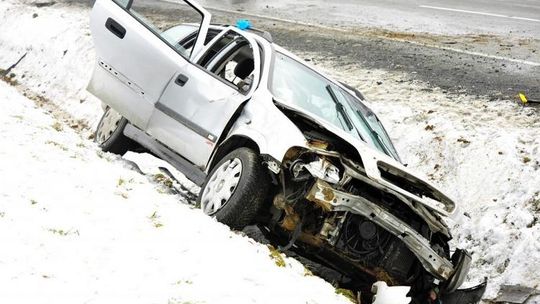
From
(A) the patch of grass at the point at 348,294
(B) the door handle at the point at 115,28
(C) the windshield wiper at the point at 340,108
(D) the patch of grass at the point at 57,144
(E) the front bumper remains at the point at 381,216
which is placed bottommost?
(D) the patch of grass at the point at 57,144

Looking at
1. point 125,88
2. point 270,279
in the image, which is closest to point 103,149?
point 125,88

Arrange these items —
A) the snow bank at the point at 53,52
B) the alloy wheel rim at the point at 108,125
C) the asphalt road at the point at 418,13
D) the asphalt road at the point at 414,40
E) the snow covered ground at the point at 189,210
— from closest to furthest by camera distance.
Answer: the snow covered ground at the point at 189,210
the alloy wheel rim at the point at 108,125
the asphalt road at the point at 414,40
the snow bank at the point at 53,52
the asphalt road at the point at 418,13

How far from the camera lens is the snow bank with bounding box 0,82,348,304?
13.1 feet

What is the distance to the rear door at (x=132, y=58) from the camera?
A: 6.99m

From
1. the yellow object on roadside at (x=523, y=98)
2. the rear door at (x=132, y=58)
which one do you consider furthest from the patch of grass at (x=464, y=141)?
the rear door at (x=132, y=58)

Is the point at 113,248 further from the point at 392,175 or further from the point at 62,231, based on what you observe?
the point at 392,175

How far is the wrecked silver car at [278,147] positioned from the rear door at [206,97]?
0.01m

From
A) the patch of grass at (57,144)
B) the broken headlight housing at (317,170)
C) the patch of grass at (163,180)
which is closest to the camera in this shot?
the broken headlight housing at (317,170)

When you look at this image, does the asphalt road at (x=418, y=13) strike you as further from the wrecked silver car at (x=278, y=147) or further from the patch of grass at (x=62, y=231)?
the patch of grass at (x=62, y=231)

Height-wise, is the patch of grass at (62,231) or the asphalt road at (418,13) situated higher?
the asphalt road at (418,13)

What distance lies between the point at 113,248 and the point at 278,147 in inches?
66.2

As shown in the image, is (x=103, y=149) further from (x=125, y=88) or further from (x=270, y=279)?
(x=270, y=279)

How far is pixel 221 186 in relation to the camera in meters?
5.95

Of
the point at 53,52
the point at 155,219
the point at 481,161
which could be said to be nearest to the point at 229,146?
the point at 155,219
